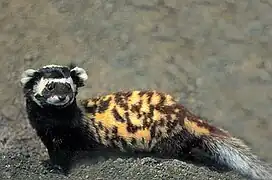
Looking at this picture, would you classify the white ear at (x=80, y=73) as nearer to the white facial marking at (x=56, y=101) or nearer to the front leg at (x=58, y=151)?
the white facial marking at (x=56, y=101)

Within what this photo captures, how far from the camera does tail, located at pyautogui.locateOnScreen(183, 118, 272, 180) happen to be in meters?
3.30

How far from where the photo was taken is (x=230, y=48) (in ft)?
11.8

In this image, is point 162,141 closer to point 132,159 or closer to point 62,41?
point 132,159

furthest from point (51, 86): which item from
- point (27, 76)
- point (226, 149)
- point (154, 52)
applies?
point (226, 149)

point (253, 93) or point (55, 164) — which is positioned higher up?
point (253, 93)

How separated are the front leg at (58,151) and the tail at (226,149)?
0.49 m

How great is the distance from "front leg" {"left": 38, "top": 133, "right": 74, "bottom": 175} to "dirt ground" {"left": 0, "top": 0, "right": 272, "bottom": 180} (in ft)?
0.31

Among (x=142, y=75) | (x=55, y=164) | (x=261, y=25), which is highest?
(x=261, y=25)

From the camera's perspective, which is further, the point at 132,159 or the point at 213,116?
the point at 213,116

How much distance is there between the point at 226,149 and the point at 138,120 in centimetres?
37

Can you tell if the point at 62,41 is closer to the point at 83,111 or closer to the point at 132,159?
the point at 83,111

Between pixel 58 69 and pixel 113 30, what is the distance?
1.74ft

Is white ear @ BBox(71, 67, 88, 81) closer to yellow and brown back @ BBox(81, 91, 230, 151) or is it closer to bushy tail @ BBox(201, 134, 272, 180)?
yellow and brown back @ BBox(81, 91, 230, 151)

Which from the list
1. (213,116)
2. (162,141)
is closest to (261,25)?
(213,116)
